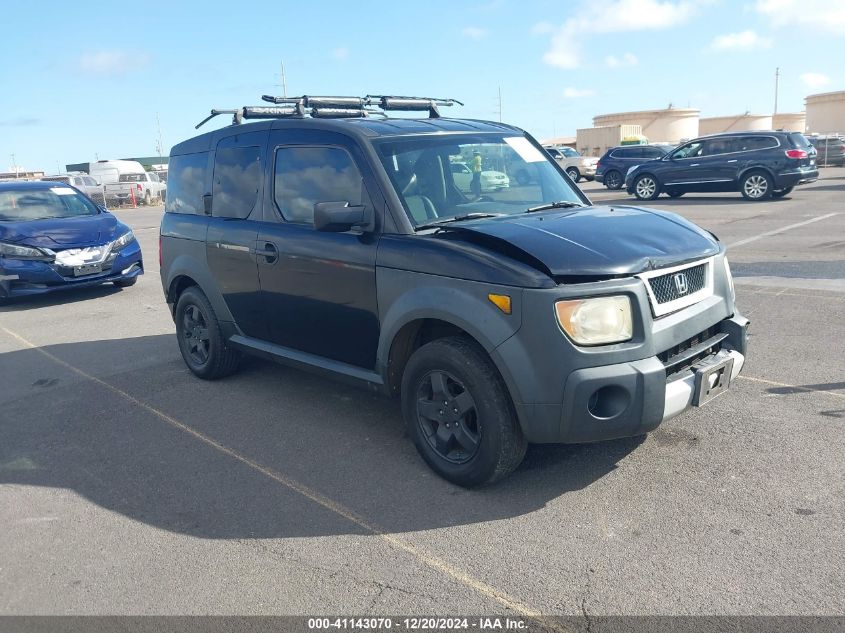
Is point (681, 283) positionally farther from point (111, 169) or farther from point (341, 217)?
point (111, 169)

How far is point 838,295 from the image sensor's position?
807 centimetres

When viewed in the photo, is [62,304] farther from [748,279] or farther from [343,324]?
[748,279]

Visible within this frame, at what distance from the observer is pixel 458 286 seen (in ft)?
12.8

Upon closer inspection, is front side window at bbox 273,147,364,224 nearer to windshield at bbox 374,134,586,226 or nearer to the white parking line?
windshield at bbox 374,134,586,226

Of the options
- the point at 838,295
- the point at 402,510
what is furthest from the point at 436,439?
the point at 838,295

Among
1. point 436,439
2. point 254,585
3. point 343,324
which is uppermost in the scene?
point 343,324

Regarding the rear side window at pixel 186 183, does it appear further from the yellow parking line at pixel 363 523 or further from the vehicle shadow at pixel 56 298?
the vehicle shadow at pixel 56 298

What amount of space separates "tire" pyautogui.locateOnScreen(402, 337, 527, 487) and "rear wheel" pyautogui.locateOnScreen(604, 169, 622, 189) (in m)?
25.7

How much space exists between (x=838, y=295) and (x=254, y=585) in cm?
716

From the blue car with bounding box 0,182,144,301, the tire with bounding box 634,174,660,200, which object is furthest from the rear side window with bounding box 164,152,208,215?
the tire with bounding box 634,174,660,200

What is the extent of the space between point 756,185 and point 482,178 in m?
17.1

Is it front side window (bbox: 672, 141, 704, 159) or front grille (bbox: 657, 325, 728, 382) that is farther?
front side window (bbox: 672, 141, 704, 159)

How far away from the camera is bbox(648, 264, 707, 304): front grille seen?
3822mm

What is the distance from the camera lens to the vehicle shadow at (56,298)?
10.4m
